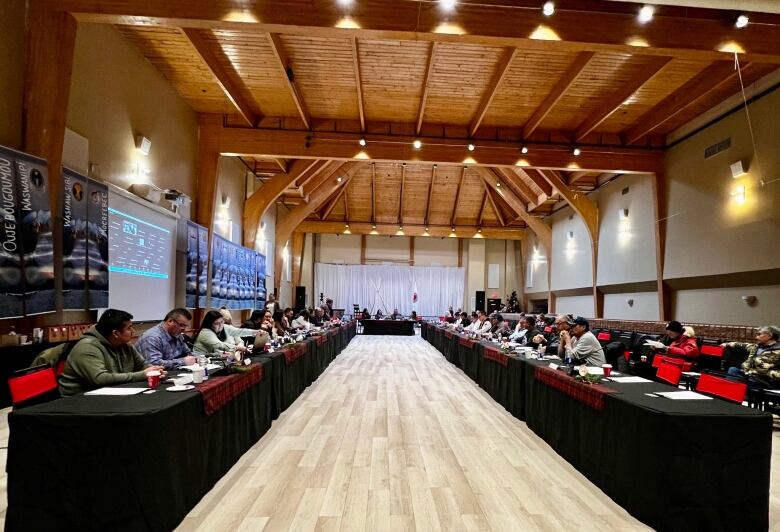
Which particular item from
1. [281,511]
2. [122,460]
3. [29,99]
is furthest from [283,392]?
[29,99]

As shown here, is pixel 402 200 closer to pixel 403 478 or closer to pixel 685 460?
pixel 403 478

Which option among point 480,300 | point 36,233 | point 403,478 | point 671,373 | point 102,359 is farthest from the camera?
point 480,300

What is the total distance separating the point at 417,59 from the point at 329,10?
2.13m

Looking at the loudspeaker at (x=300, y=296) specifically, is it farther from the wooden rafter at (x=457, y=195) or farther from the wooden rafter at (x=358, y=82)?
the wooden rafter at (x=358, y=82)

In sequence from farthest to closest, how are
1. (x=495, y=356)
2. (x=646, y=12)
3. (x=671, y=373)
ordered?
(x=495, y=356) → (x=646, y=12) → (x=671, y=373)

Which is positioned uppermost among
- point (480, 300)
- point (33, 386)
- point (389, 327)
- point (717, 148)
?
point (717, 148)

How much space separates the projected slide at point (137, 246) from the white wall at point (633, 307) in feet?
30.9

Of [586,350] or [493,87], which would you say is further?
[493,87]

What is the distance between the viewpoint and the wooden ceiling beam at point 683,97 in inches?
252

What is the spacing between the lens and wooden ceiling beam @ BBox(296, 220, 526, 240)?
18000 mm

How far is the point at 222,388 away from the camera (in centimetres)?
295

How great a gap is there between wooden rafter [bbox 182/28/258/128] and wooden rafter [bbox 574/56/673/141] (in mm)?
6026

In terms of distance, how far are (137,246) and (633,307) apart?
9.94 meters

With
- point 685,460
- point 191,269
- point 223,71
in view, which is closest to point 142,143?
point 223,71
